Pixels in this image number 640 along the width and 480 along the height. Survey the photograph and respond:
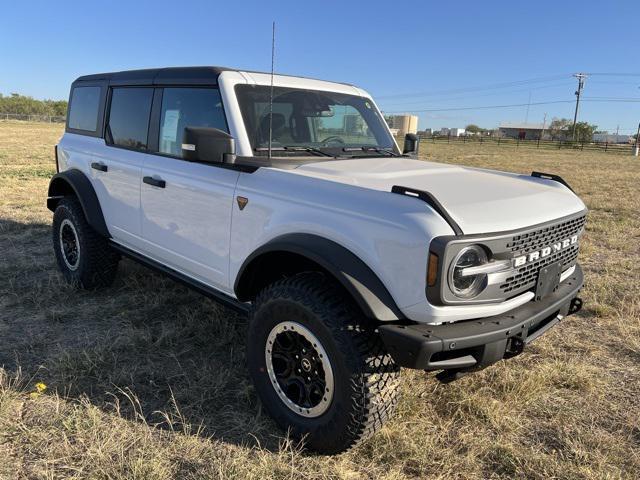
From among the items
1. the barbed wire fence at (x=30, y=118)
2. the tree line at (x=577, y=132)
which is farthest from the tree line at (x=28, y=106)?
the tree line at (x=577, y=132)

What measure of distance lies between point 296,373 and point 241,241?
2.66 feet

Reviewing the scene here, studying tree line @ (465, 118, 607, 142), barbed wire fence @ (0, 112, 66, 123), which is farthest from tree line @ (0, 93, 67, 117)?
tree line @ (465, 118, 607, 142)

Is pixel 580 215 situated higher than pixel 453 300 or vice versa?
pixel 580 215

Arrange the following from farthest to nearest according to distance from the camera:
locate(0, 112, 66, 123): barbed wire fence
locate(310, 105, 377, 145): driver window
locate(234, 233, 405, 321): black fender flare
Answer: locate(0, 112, 66, 123): barbed wire fence < locate(310, 105, 377, 145): driver window < locate(234, 233, 405, 321): black fender flare

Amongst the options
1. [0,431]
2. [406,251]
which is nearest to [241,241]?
[406,251]

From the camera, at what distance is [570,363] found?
3.51 metres

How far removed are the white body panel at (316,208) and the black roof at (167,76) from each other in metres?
0.15

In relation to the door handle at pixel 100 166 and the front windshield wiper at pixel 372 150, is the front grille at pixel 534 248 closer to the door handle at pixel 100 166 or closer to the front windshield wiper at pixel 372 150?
the front windshield wiper at pixel 372 150

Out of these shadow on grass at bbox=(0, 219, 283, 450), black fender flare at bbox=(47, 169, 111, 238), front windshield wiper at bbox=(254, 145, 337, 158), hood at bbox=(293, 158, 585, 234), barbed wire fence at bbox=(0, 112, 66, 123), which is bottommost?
shadow on grass at bbox=(0, 219, 283, 450)

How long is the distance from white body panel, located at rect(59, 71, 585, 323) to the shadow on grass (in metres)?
0.59

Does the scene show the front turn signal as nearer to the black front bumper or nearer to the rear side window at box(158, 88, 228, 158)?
the black front bumper

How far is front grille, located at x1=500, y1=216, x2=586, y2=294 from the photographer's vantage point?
7.86 feet

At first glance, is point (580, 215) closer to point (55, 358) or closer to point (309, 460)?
point (309, 460)

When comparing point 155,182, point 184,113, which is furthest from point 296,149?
point 155,182
